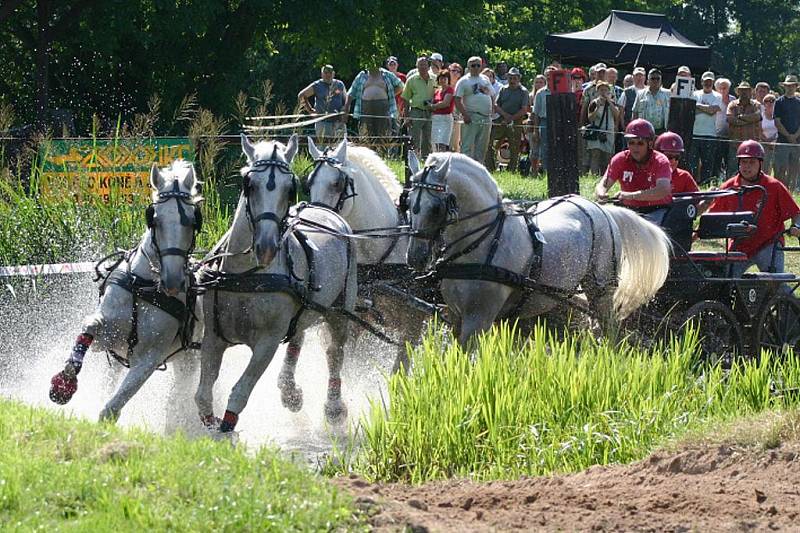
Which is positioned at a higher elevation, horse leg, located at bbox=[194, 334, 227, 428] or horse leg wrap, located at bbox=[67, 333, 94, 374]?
horse leg wrap, located at bbox=[67, 333, 94, 374]

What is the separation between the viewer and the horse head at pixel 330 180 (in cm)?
990

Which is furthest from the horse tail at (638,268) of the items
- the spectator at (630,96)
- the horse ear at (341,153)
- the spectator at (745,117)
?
the spectator at (745,117)

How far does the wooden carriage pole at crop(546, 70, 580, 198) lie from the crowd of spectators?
3023 mm

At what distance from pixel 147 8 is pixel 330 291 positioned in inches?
455

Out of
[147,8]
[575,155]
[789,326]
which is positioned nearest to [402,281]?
[789,326]

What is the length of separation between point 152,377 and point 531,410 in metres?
3.23

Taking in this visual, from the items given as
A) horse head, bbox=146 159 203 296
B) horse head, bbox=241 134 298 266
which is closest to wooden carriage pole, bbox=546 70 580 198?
horse head, bbox=241 134 298 266

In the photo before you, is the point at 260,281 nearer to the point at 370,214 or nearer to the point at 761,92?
the point at 370,214

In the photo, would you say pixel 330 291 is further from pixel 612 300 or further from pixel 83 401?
pixel 612 300

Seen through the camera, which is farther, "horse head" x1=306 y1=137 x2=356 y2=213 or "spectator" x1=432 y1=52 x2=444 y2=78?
"spectator" x1=432 y1=52 x2=444 y2=78

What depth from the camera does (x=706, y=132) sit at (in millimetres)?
20094

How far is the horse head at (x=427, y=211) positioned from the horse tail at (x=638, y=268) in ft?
5.82

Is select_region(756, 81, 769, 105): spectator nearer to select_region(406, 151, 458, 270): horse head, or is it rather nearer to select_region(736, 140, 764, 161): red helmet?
select_region(736, 140, 764, 161): red helmet

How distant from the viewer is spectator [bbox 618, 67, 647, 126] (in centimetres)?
2022
